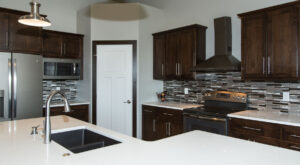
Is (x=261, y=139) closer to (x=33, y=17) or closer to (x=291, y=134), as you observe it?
(x=291, y=134)

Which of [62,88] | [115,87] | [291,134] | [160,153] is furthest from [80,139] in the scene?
[62,88]

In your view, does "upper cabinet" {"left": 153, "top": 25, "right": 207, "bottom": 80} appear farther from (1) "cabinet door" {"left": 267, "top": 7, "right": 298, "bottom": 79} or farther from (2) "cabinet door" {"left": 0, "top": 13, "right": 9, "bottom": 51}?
(2) "cabinet door" {"left": 0, "top": 13, "right": 9, "bottom": 51}

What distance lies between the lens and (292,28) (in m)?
2.79

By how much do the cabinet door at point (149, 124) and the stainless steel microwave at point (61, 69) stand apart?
5.54ft

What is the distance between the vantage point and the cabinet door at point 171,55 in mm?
4309

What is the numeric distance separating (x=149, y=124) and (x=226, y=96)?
5.14 ft

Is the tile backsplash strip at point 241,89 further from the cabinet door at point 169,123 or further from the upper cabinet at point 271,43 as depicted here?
the cabinet door at point 169,123

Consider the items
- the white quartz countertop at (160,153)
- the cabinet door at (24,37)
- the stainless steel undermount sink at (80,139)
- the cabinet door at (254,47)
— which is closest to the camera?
the white quartz countertop at (160,153)

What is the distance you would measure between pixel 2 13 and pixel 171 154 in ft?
12.3

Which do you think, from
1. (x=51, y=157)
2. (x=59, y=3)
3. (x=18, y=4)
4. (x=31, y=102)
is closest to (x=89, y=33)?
(x=59, y=3)

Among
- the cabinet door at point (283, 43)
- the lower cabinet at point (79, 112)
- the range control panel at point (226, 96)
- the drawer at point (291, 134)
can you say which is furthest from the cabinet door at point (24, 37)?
the drawer at point (291, 134)

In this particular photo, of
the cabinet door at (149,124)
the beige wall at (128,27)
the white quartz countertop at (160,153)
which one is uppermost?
the beige wall at (128,27)

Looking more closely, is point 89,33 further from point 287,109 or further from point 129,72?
point 287,109

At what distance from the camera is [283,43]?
2.87 m
